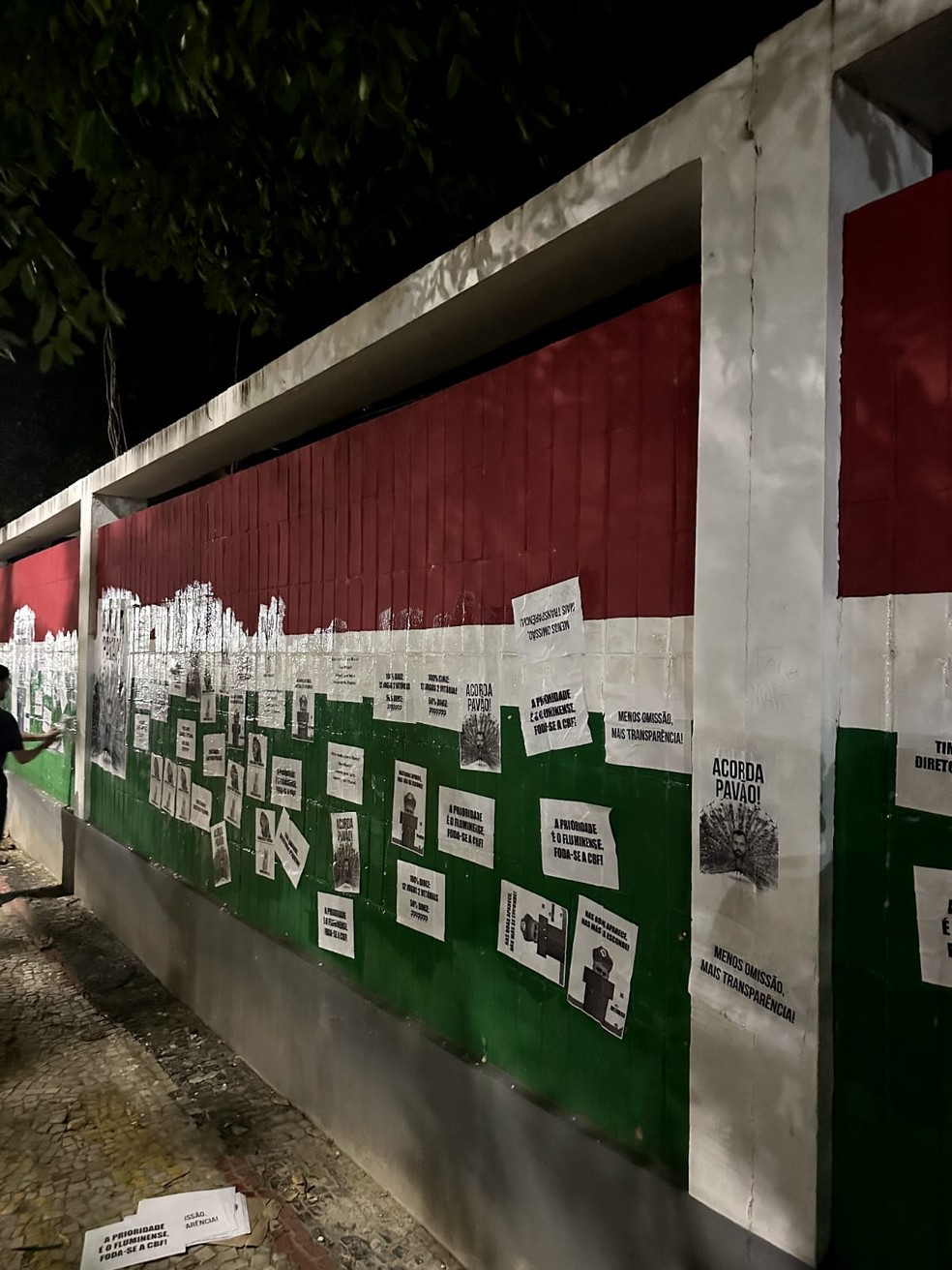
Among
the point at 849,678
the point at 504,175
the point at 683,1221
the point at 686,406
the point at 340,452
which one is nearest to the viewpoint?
the point at 849,678

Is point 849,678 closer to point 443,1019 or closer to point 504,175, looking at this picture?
point 443,1019

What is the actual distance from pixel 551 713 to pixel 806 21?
1961mm

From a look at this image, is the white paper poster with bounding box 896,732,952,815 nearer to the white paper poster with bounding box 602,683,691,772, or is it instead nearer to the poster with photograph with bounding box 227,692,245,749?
the white paper poster with bounding box 602,683,691,772

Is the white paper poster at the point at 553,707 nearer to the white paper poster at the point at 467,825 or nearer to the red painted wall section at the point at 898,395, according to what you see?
the white paper poster at the point at 467,825

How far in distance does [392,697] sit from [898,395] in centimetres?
233

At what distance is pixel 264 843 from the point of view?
15.3ft

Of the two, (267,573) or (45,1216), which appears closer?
(45,1216)

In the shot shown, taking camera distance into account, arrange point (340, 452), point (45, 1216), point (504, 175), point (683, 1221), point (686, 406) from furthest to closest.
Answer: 1. point (504, 175)
2. point (340, 452)
3. point (45, 1216)
4. point (686, 406)
5. point (683, 1221)

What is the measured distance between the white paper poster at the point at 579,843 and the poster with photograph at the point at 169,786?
367cm

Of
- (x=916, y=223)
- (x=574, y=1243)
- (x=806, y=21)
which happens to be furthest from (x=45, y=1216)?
(x=806, y=21)

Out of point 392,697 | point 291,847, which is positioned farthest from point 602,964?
point 291,847

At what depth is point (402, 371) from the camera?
4.16 metres

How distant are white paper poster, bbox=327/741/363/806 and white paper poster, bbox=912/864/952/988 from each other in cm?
249

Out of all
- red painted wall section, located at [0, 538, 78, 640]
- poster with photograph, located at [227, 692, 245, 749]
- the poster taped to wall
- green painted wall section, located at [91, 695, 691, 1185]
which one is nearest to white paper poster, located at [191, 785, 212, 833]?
poster with photograph, located at [227, 692, 245, 749]
